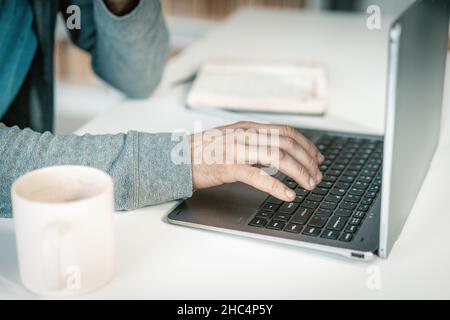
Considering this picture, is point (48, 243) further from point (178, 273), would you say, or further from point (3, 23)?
point (3, 23)

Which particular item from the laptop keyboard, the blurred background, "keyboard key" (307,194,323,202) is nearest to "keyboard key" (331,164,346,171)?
the laptop keyboard

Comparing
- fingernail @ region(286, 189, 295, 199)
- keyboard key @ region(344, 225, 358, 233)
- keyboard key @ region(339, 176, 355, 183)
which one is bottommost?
keyboard key @ region(344, 225, 358, 233)

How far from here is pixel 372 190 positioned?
0.91 meters

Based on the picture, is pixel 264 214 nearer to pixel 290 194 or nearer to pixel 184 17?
pixel 290 194

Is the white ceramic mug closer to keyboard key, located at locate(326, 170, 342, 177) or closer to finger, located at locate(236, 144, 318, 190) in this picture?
finger, located at locate(236, 144, 318, 190)

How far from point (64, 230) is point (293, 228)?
0.28 meters

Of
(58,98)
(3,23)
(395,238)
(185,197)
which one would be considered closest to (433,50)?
(395,238)

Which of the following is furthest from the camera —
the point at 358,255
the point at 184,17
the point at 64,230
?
the point at 184,17

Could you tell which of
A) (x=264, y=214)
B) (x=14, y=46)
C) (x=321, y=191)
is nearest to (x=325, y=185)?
(x=321, y=191)

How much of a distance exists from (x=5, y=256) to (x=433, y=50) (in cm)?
58

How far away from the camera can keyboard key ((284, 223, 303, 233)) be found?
81 centimetres

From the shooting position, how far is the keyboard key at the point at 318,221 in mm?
813

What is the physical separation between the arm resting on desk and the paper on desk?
0.09m
